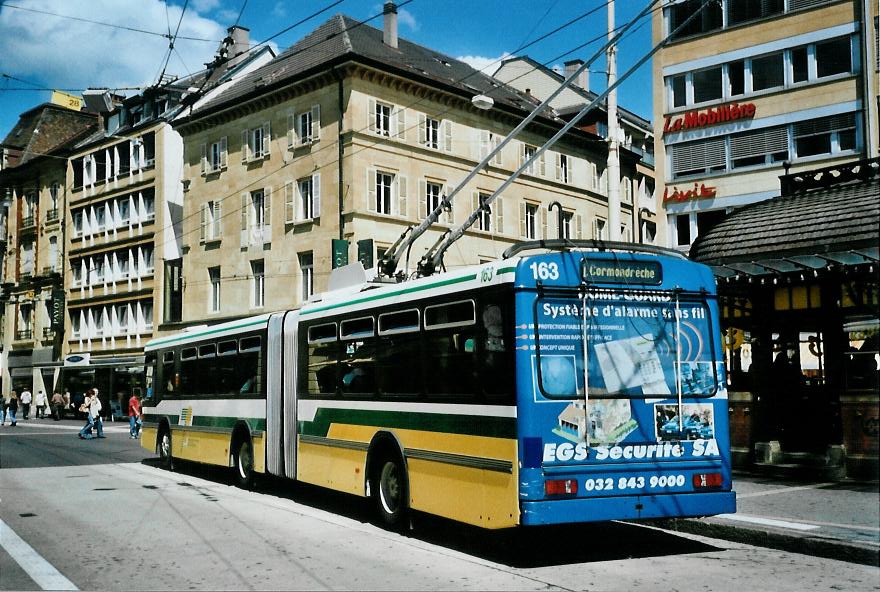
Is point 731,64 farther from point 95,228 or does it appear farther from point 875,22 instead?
point 95,228

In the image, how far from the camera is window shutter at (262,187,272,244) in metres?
42.8

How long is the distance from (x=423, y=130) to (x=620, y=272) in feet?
109

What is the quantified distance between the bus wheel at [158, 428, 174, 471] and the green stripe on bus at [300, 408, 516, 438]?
22.4ft

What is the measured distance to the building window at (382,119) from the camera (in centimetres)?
3984

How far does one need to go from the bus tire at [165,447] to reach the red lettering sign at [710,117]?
23.5m

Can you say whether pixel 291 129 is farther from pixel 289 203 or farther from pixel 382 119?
pixel 382 119

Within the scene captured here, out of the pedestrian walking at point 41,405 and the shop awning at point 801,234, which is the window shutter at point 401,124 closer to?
the shop awning at point 801,234

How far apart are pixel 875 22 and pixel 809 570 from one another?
85.8ft

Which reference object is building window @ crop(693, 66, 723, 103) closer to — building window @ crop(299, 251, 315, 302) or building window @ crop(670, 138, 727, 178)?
building window @ crop(670, 138, 727, 178)

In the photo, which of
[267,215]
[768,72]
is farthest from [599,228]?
[768,72]

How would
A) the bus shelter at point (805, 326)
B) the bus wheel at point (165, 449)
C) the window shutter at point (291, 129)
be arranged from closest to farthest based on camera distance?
the bus shelter at point (805, 326) < the bus wheel at point (165, 449) < the window shutter at point (291, 129)

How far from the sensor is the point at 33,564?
358 inches

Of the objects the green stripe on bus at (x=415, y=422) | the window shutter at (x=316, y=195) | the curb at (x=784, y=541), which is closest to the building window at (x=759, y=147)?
the window shutter at (x=316, y=195)

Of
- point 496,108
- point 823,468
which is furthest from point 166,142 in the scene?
point 823,468
